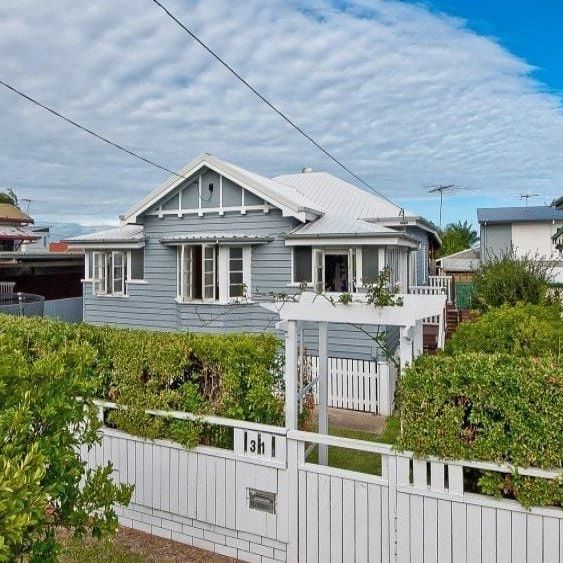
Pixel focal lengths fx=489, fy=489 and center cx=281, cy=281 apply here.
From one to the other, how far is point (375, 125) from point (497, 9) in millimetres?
8137

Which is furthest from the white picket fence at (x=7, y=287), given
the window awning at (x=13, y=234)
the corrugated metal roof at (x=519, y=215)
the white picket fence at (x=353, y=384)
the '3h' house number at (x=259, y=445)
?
the corrugated metal roof at (x=519, y=215)

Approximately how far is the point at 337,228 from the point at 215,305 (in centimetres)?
394

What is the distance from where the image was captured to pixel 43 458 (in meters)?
2.60

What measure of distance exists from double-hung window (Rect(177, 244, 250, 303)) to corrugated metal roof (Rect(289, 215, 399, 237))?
1747mm

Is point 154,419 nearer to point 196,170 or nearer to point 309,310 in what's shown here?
point 309,310

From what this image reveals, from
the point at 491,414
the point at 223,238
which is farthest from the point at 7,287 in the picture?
the point at 491,414

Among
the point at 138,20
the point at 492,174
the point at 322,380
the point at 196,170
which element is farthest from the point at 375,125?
the point at 492,174

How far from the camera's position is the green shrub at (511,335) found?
5.86 meters

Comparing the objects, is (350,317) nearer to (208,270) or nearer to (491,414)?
(491,414)

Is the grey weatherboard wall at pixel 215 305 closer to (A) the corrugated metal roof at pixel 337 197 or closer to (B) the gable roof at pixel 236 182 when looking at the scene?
(B) the gable roof at pixel 236 182

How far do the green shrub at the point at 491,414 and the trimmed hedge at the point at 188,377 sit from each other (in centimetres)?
160

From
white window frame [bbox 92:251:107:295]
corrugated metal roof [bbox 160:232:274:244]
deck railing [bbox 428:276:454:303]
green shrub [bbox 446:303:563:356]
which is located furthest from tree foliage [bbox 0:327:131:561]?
deck railing [bbox 428:276:454:303]

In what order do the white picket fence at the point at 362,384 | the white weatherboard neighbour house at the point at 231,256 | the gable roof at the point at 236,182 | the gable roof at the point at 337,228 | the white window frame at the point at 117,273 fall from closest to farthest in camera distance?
the white picket fence at the point at 362,384, the gable roof at the point at 337,228, the white weatherboard neighbour house at the point at 231,256, the gable roof at the point at 236,182, the white window frame at the point at 117,273

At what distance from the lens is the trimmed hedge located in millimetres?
5379
